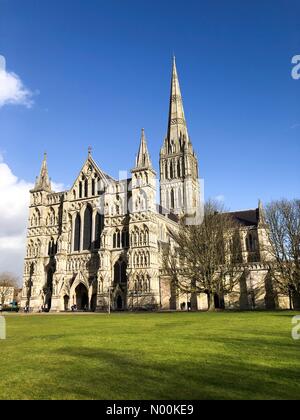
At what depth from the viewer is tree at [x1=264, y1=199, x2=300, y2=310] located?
43.8m

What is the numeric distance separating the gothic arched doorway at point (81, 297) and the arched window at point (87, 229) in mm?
7163

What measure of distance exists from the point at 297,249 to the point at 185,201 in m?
53.2

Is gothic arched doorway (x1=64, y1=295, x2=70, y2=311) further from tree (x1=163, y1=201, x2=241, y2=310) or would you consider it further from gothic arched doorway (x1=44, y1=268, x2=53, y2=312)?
tree (x1=163, y1=201, x2=241, y2=310)

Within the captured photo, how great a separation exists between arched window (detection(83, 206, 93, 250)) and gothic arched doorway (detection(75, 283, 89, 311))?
716 cm

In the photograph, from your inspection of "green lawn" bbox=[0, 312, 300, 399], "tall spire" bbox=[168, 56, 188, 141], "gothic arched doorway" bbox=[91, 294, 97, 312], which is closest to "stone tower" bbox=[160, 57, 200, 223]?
"tall spire" bbox=[168, 56, 188, 141]

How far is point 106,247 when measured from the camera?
61.7 m

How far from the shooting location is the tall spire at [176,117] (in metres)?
102

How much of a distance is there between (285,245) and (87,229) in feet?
118

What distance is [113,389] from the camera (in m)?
7.95
